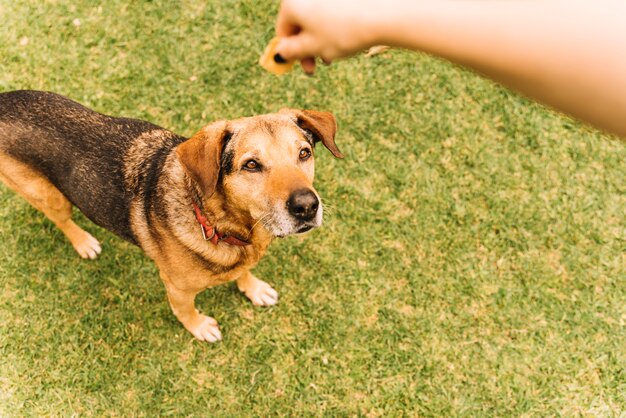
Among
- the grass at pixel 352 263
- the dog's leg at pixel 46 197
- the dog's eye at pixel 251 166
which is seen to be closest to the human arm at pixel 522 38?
the dog's eye at pixel 251 166

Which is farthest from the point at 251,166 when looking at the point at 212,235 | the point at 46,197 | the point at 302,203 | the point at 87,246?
the point at 87,246

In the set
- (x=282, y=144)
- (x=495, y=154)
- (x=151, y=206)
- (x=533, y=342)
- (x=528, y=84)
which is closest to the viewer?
(x=528, y=84)

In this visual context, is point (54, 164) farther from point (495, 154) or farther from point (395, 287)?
point (495, 154)

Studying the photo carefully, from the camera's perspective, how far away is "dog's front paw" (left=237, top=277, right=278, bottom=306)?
4617 mm

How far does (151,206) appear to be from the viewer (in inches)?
137

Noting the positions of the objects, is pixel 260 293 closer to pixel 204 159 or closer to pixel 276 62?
pixel 204 159

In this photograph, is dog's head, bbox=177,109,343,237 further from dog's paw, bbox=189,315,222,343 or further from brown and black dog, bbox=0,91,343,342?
dog's paw, bbox=189,315,222,343

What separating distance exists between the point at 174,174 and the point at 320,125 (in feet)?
3.65

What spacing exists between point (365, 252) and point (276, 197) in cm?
227

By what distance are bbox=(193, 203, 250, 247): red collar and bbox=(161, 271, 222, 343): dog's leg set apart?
0.66 m

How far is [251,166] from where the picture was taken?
3.03m

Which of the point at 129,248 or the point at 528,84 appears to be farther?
the point at 129,248

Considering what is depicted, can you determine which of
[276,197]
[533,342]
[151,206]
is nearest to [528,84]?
[276,197]

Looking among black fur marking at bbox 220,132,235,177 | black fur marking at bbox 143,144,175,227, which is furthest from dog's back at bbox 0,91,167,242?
black fur marking at bbox 220,132,235,177
